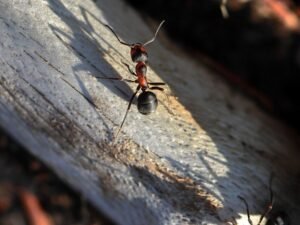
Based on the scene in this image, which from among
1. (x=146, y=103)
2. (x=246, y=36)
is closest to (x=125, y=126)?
(x=146, y=103)

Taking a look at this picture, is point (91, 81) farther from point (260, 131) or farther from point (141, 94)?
point (260, 131)

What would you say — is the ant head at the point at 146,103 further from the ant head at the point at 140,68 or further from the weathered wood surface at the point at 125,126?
the ant head at the point at 140,68

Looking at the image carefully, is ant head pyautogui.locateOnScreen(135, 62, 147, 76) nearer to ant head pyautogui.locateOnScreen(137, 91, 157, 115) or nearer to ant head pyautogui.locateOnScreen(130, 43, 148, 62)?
ant head pyautogui.locateOnScreen(130, 43, 148, 62)

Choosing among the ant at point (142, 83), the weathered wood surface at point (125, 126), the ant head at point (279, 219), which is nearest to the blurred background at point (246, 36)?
the weathered wood surface at point (125, 126)

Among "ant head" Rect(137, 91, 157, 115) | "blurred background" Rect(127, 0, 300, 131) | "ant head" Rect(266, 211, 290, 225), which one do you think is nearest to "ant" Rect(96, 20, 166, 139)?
"ant head" Rect(137, 91, 157, 115)

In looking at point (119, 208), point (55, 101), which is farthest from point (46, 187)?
point (55, 101)

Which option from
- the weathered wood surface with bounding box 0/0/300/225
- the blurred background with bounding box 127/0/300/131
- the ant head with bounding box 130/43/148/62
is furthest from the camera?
the blurred background with bounding box 127/0/300/131
